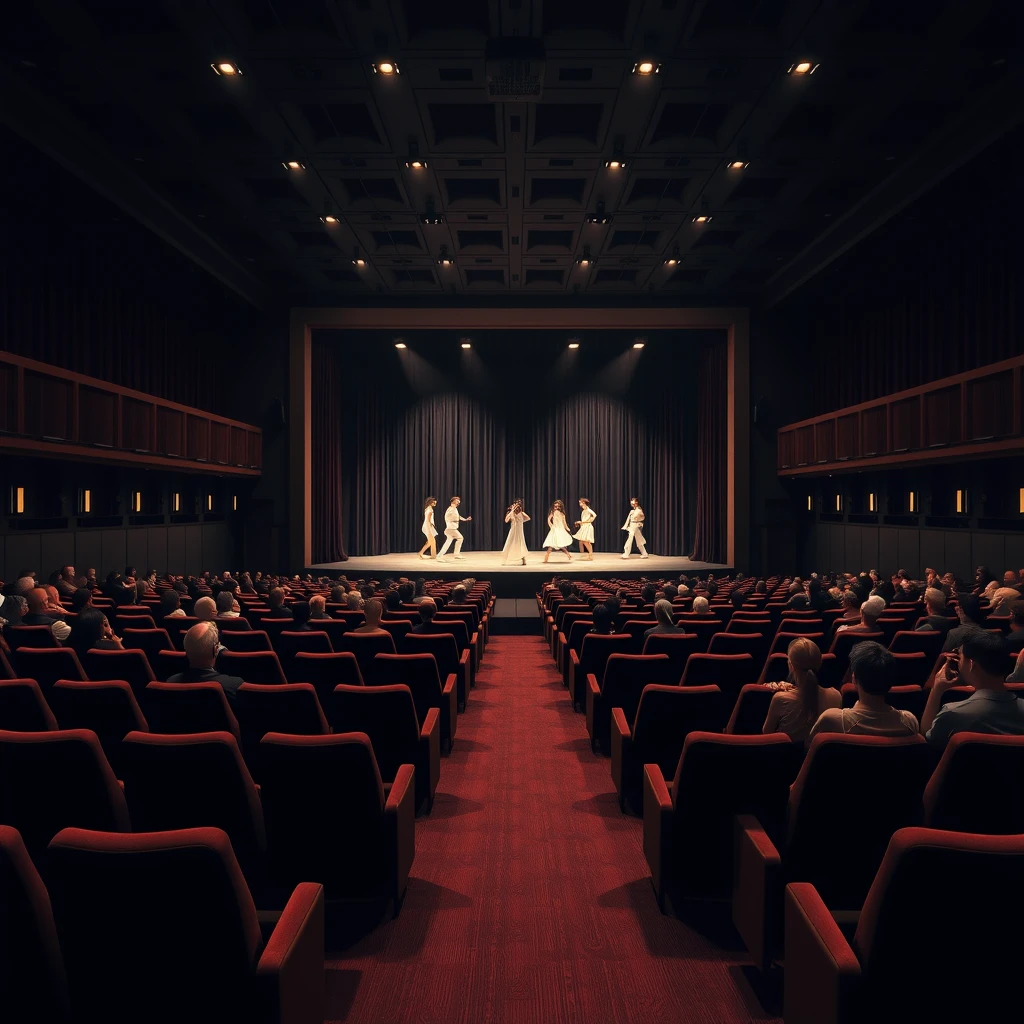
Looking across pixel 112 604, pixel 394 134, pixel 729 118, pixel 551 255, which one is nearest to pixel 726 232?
pixel 551 255

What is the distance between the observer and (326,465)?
21203 mm

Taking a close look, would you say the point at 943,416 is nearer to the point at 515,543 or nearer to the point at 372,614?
the point at 372,614

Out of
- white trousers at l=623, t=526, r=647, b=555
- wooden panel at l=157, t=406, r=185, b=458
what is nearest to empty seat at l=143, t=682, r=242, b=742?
wooden panel at l=157, t=406, r=185, b=458

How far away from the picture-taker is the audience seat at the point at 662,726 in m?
3.92

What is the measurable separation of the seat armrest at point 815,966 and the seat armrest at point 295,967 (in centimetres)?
127

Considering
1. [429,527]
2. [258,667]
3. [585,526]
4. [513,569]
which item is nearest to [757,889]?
[258,667]

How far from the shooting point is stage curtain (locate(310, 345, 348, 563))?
20.3 metres

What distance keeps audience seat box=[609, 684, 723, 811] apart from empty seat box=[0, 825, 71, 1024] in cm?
274

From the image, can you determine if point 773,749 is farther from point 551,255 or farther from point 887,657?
point 551,255

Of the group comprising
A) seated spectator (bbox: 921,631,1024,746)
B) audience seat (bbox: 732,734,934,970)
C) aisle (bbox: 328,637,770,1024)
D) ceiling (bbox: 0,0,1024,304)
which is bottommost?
aisle (bbox: 328,637,770,1024)

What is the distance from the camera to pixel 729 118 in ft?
37.5

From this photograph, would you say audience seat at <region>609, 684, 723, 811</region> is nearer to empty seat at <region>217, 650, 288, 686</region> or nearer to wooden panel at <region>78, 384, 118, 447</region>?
empty seat at <region>217, 650, 288, 686</region>

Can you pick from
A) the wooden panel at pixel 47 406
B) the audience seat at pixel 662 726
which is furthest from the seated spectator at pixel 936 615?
the wooden panel at pixel 47 406

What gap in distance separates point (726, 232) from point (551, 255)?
3.55 m
